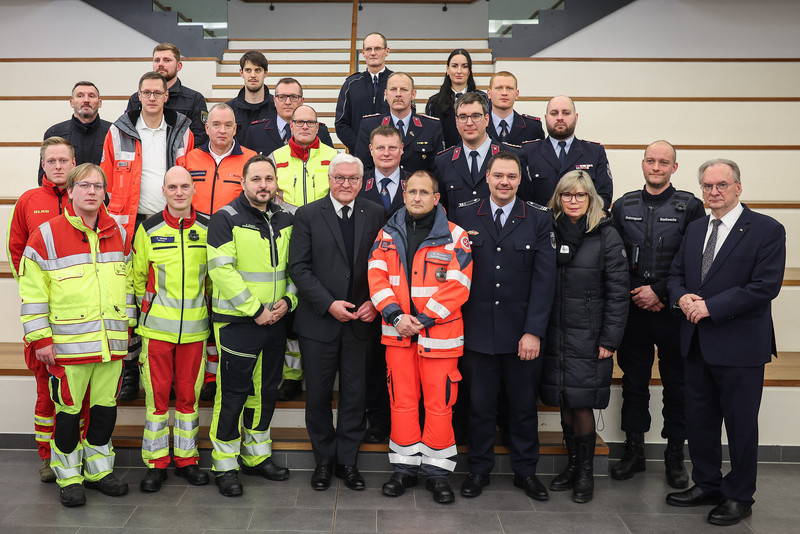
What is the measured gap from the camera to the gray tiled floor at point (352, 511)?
2959 mm

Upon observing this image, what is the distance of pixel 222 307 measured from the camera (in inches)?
128

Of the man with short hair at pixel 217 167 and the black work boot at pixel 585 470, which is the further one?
the man with short hair at pixel 217 167

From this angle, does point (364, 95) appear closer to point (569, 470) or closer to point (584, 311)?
point (584, 311)

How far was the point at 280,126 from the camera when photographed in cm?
423

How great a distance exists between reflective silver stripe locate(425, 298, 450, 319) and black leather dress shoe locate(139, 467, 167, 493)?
1579 millimetres

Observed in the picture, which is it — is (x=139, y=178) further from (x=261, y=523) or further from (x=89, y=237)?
(x=261, y=523)

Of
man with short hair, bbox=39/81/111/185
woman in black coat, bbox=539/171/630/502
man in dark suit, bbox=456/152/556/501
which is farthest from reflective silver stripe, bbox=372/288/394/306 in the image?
man with short hair, bbox=39/81/111/185

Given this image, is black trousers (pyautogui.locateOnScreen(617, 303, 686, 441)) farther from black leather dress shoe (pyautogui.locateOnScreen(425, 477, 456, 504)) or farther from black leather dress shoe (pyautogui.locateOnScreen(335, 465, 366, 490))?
black leather dress shoe (pyautogui.locateOnScreen(335, 465, 366, 490))

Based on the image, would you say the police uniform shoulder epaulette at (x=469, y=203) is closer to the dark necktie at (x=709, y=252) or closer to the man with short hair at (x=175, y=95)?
the dark necktie at (x=709, y=252)

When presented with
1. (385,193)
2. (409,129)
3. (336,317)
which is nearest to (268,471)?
(336,317)

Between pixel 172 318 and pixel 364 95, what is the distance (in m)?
2.06

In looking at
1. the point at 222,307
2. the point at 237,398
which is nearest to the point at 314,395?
the point at 237,398

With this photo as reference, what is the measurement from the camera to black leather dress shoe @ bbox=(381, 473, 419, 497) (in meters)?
3.28

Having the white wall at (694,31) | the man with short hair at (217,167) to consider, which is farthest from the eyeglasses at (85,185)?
the white wall at (694,31)
